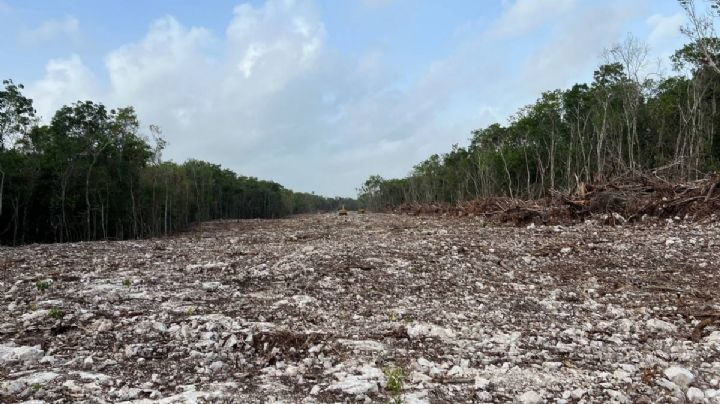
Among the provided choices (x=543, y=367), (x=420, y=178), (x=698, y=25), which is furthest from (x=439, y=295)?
(x=420, y=178)

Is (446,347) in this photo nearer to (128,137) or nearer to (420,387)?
(420,387)

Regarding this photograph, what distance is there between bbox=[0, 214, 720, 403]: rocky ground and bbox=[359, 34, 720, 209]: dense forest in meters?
11.7

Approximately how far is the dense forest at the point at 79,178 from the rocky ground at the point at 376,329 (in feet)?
64.1

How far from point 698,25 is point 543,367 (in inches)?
906

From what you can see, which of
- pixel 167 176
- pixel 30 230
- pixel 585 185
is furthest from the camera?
pixel 167 176

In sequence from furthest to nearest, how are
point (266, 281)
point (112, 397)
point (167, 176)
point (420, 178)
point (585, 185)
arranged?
point (420, 178)
point (167, 176)
point (585, 185)
point (266, 281)
point (112, 397)

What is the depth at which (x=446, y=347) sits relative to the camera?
5340 mm

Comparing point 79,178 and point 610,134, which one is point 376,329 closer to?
point 79,178

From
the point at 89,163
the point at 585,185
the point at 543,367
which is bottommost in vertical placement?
the point at 543,367

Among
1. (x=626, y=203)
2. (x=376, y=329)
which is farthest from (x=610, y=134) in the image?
(x=376, y=329)

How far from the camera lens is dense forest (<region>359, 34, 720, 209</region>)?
28.1m

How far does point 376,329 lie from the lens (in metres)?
5.98

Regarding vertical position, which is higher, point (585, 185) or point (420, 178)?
point (420, 178)

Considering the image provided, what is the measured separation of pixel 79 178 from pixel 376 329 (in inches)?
1182
